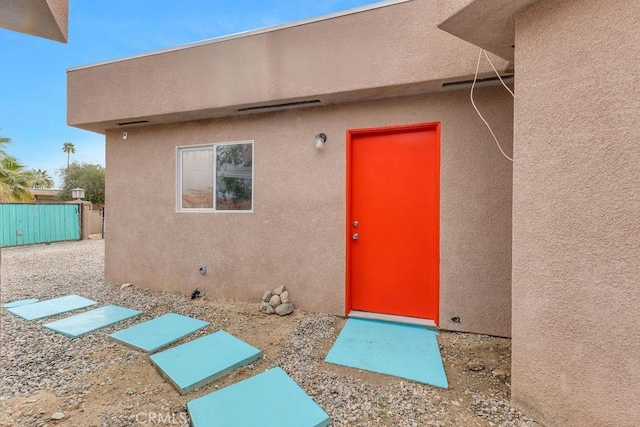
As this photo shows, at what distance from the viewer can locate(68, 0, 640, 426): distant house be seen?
191 centimetres

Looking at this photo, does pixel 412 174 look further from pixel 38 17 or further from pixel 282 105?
pixel 38 17

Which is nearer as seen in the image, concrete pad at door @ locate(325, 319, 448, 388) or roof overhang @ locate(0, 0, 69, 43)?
roof overhang @ locate(0, 0, 69, 43)

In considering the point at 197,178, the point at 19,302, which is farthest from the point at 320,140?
the point at 19,302

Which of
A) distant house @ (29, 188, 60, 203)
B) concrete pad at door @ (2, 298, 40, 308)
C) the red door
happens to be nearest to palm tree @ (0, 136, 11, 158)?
distant house @ (29, 188, 60, 203)

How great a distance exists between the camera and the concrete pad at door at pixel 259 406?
2.11 metres

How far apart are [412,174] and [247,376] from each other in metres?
3.29

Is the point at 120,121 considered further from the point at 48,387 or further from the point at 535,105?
the point at 535,105

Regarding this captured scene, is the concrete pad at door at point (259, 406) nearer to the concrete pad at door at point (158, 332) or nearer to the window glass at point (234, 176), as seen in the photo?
the concrete pad at door at point (158, 332)

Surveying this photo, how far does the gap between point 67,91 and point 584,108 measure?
313 inches

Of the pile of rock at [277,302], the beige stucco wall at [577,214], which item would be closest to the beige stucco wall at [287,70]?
the beige stucco wall at [577,214]

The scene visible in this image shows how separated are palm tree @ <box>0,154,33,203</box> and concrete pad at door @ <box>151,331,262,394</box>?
52.1 feet

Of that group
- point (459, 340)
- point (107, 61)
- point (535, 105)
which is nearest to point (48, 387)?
point (459, 340)

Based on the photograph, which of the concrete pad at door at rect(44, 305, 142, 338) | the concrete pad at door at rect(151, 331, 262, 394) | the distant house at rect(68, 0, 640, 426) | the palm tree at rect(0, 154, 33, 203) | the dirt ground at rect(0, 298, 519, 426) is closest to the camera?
the distant house at rect(68, 0, 640, 426)

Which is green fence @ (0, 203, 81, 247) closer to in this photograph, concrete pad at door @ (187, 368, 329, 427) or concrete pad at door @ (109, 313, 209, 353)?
concrete pad at door @ (109, 313, 209, 353)
